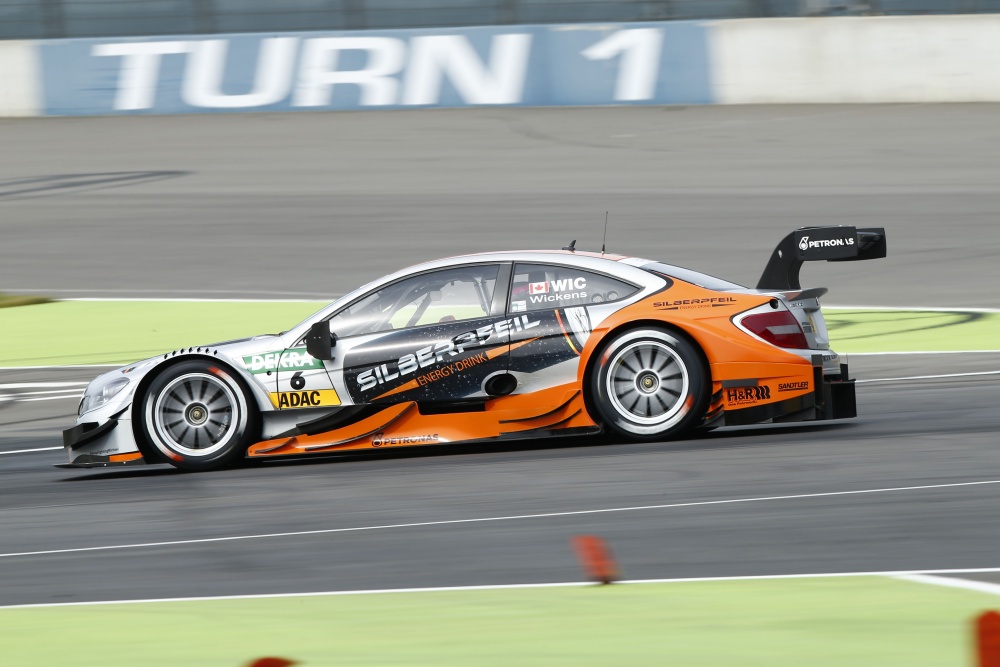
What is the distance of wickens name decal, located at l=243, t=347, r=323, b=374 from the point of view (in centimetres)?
891

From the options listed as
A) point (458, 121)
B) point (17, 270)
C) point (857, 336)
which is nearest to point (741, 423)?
point (857, 336)

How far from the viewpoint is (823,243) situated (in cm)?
903

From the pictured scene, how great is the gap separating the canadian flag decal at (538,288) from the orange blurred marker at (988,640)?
5865 mm

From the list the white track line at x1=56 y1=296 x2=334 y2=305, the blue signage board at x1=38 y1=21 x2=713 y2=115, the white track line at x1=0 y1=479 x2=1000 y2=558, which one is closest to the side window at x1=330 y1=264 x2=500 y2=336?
the white track line at x1=0 y1=479 x2=1000 y2=558

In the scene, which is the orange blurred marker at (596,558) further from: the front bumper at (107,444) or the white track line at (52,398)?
the white track line at (52,398)

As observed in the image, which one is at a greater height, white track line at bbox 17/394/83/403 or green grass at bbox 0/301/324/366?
green grass at bbox 0/301/324/366

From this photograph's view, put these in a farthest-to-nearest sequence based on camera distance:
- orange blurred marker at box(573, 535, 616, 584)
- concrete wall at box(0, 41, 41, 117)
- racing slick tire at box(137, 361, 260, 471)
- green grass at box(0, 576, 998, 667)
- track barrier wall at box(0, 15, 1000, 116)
A: concrete wall at box(0, 41, 41, 117), track barrier wall at box(0, 15, 1000, 116), racing slick tire at box(137, 361, 260, 471), orange blurred marker at box(573, 535, 616, 584), green grass at box(0, 576, 998, 667)

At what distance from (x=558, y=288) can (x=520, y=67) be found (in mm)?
19805

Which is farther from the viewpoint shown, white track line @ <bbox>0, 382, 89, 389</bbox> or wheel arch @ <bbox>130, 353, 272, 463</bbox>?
white track line @ <bbox>0, 382, 89, 389</bbox>

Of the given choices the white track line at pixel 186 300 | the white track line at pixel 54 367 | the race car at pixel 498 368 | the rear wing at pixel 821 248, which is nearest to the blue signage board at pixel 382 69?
the white track line at pixel 186 300

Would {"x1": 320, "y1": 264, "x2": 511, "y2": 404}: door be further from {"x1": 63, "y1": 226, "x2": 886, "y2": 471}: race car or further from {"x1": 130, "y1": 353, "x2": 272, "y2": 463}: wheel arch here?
{"x1": 130, "y1": 353, "x2": 272, "y2": 463}: wheel arch

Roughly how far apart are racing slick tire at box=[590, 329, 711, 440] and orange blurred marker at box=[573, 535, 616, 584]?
2248mm

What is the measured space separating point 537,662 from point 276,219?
16.6m

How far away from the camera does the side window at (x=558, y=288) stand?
347 inches
